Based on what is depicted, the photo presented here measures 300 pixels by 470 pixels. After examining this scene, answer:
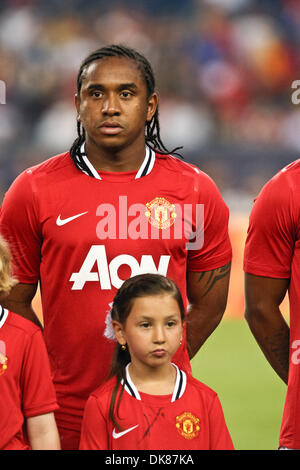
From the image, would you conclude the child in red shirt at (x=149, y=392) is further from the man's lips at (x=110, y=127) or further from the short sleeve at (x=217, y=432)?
the man's lips at (x=110, y=127)

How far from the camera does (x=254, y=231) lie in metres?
3.08

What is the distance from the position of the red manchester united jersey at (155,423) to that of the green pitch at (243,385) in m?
2.45

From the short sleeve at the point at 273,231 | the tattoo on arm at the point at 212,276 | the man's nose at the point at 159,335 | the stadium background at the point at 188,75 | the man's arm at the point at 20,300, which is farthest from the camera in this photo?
the stadium background at the point at 188,75

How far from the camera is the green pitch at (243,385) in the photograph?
542 centimetres

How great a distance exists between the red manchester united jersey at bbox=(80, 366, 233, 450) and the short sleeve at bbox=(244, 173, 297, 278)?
0.58 metres

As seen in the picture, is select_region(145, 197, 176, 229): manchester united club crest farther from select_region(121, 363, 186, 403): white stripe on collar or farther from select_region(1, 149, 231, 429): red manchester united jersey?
select_region(121, 363, 186, 403): white stripe on collar

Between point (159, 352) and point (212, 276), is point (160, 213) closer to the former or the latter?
point (212, 276)

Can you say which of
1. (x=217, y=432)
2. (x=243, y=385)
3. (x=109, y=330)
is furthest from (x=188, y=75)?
Result: (x=217, y=432)

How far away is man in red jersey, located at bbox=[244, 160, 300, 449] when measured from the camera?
2932 mm

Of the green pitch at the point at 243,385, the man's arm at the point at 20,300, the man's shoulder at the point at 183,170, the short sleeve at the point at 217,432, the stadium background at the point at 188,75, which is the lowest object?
the green pitch at the point at 243,385

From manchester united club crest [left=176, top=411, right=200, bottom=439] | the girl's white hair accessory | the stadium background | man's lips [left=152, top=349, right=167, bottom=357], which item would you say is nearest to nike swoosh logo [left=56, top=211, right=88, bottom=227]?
the girl's white hair accessory

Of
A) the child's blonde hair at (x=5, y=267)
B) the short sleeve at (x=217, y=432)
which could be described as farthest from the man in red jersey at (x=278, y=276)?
the child's blonde hair at (x=5, y=267)

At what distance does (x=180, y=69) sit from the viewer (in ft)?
40.8
